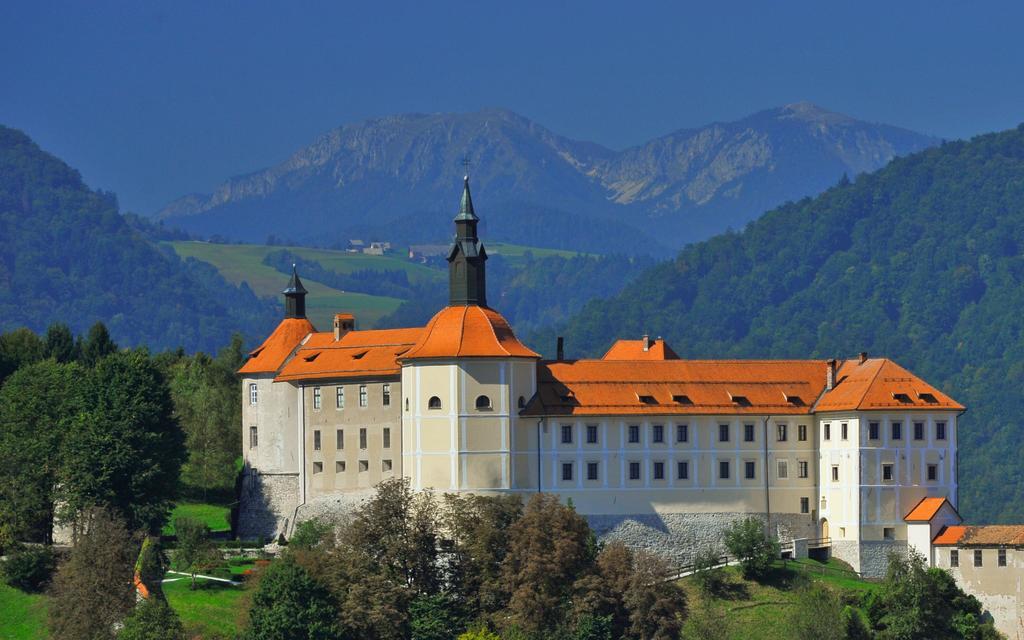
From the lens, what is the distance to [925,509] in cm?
10312

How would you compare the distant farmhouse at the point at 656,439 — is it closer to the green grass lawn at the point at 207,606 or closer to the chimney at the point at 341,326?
the chimney at the point at 341,326

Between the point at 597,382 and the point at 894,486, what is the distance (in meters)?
15.2

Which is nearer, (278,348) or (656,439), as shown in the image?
(656,439)

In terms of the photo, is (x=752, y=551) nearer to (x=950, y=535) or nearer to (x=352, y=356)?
(x=950, y=535)

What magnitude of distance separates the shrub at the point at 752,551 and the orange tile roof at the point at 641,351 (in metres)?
19.4

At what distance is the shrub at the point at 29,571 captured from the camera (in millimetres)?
102188

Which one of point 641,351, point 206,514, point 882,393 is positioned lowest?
point 206,514

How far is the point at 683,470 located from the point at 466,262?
14.7 metres

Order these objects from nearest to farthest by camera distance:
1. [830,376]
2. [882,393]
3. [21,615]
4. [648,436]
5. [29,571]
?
[21,615] < [29,571] < [882,393] < [648,436] < [830,376]

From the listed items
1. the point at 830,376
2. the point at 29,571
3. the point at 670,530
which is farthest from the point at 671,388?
the point at 29,571

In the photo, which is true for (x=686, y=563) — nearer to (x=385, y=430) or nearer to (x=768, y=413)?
(x=768, y=413)

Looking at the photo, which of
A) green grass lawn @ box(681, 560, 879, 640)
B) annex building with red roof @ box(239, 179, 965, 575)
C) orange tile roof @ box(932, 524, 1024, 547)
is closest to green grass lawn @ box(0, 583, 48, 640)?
annex building with red roof @ box(239, 179, 965, 575)

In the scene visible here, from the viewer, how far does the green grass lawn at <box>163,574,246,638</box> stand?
95.8 meters

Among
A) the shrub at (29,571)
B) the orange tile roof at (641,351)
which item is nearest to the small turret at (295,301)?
the orange tile roof at (641,351)
